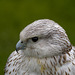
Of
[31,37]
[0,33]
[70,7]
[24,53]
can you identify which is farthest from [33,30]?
[70,7]

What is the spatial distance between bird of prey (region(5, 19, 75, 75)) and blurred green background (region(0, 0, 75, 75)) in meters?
3.19

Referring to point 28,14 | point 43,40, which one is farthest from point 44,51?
point 28,14

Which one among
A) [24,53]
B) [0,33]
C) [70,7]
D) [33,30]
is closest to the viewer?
[33,30]

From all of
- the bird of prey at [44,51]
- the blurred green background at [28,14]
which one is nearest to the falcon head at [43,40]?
the bird of prey at [44,51]

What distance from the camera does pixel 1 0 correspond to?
271 inches

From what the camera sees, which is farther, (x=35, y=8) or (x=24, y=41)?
(x=35, y=8)

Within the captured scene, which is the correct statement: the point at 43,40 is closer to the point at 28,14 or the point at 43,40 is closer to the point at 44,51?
the point at 44,51

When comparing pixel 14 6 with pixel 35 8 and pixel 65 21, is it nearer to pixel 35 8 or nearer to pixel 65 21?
pixel 35 8

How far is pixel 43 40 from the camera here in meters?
2.84

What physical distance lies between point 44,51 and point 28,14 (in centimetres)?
394

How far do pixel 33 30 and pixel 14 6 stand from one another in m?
4.12

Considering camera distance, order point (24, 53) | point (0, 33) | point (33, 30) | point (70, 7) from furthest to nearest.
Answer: point (70, 7) < point (0, 33) < point (24, 53) < point (33, 30)

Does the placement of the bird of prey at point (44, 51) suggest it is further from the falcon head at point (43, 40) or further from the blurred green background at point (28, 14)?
the blurred green background at point (28, 14)

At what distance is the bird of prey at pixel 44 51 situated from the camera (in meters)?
2.82
